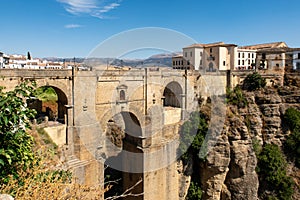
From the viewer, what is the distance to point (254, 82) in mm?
21375

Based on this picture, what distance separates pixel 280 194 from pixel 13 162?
744 inches

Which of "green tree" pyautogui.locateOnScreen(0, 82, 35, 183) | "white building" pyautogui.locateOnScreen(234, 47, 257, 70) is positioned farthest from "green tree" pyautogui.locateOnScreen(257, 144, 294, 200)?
"green tree" pyautogui.locateOnScreen(0, 82, 35, 183)

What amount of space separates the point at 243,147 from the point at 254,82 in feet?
20.5

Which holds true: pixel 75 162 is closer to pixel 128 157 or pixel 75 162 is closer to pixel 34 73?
pixel 34 73

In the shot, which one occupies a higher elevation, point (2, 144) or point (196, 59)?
point (196, 59)

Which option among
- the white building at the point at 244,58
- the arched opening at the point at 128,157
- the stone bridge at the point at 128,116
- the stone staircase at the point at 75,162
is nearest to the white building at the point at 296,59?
the white building at the point at 244,58

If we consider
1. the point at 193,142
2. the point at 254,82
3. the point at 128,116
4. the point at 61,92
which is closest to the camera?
the point at 61,92

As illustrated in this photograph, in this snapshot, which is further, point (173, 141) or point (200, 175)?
point (200, 175)

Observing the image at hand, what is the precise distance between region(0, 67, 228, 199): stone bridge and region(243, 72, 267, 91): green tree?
3764 millimetres

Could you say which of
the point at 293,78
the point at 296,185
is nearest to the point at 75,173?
the point at 296,185

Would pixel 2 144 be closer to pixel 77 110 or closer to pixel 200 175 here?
pixel 77 110

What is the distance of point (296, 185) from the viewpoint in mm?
19156

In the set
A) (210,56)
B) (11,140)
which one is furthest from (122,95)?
(210,56)

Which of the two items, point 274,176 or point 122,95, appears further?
point 274,176
